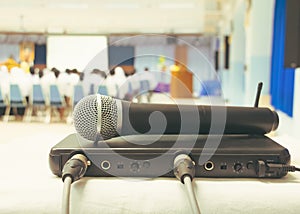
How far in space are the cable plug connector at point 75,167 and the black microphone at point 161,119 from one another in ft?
0.15

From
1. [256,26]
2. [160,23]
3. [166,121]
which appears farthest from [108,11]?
[166,121]

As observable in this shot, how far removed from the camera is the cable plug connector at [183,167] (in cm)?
43

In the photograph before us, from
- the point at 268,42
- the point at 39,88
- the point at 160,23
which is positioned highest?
the point at 160,23

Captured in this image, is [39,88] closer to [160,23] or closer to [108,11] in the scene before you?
Result: [108,11]

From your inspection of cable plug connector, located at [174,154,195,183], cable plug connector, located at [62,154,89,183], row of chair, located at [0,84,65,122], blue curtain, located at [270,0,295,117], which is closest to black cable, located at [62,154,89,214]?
cable plug connector, located at [62,154,89,183]

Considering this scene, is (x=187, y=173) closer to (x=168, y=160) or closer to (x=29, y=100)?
(x=168, y=160)

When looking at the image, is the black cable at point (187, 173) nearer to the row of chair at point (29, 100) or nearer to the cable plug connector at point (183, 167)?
the cable plug connector at point (183, 167)

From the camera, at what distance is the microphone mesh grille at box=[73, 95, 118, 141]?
1.58 ft

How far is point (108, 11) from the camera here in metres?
7.53

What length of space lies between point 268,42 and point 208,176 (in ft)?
12.3

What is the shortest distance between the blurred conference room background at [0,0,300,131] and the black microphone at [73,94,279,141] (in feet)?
0.26

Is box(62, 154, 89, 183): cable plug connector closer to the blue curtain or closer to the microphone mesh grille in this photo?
the microphone mesh grille

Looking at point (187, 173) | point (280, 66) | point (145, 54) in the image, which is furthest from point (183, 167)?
point (280, 66)

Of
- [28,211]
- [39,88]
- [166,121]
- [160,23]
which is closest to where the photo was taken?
[28,211]
